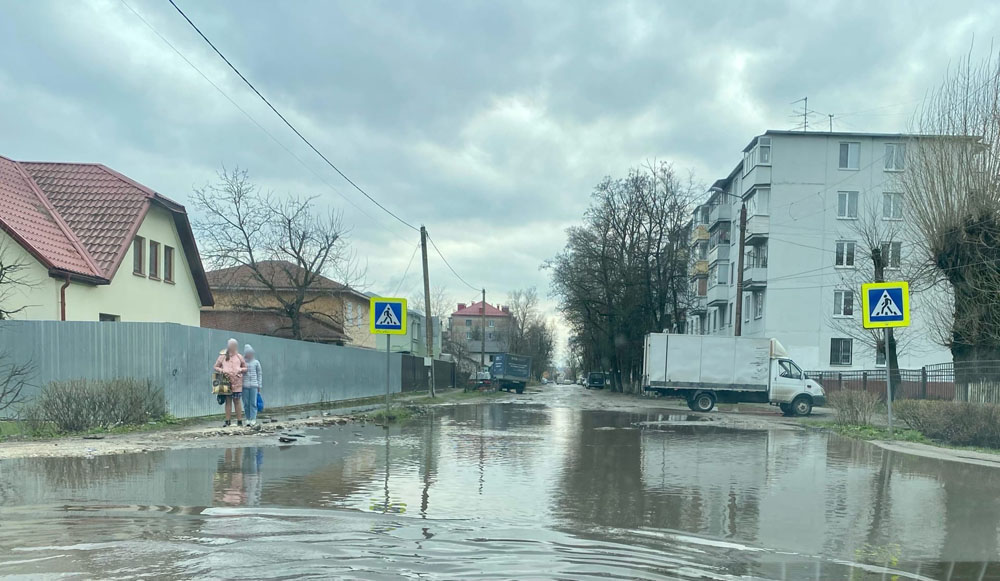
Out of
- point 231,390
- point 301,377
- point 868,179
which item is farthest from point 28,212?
point 868,179

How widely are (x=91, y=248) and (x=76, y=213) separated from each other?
2.12m

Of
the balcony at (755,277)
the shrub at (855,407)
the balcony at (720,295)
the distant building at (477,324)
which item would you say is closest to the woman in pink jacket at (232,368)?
the shrub at (855,407)

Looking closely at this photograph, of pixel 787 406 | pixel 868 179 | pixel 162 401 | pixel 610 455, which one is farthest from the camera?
pixel 868 179

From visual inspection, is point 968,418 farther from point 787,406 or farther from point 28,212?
point 28,212

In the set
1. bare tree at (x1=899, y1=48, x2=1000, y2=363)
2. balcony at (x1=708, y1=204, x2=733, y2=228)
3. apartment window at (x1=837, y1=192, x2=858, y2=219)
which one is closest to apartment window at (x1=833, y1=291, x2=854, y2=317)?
apartment window at (x1=837, y1=192, x2=858, y2=219)

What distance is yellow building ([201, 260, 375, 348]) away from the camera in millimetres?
40109

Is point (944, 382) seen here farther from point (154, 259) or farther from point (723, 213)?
point (723, 213)

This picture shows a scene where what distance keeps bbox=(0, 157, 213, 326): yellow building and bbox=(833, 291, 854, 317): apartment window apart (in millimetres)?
37435

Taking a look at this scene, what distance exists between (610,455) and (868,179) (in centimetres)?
4373

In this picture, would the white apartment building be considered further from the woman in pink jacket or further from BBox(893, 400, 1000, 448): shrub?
the woman in pink jacket

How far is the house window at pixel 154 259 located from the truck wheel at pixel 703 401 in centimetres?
2105

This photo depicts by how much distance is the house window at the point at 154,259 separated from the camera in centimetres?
2786

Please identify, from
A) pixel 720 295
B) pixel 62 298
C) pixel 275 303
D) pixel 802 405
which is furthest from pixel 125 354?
pixel 720 295

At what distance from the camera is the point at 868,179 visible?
5041cm
